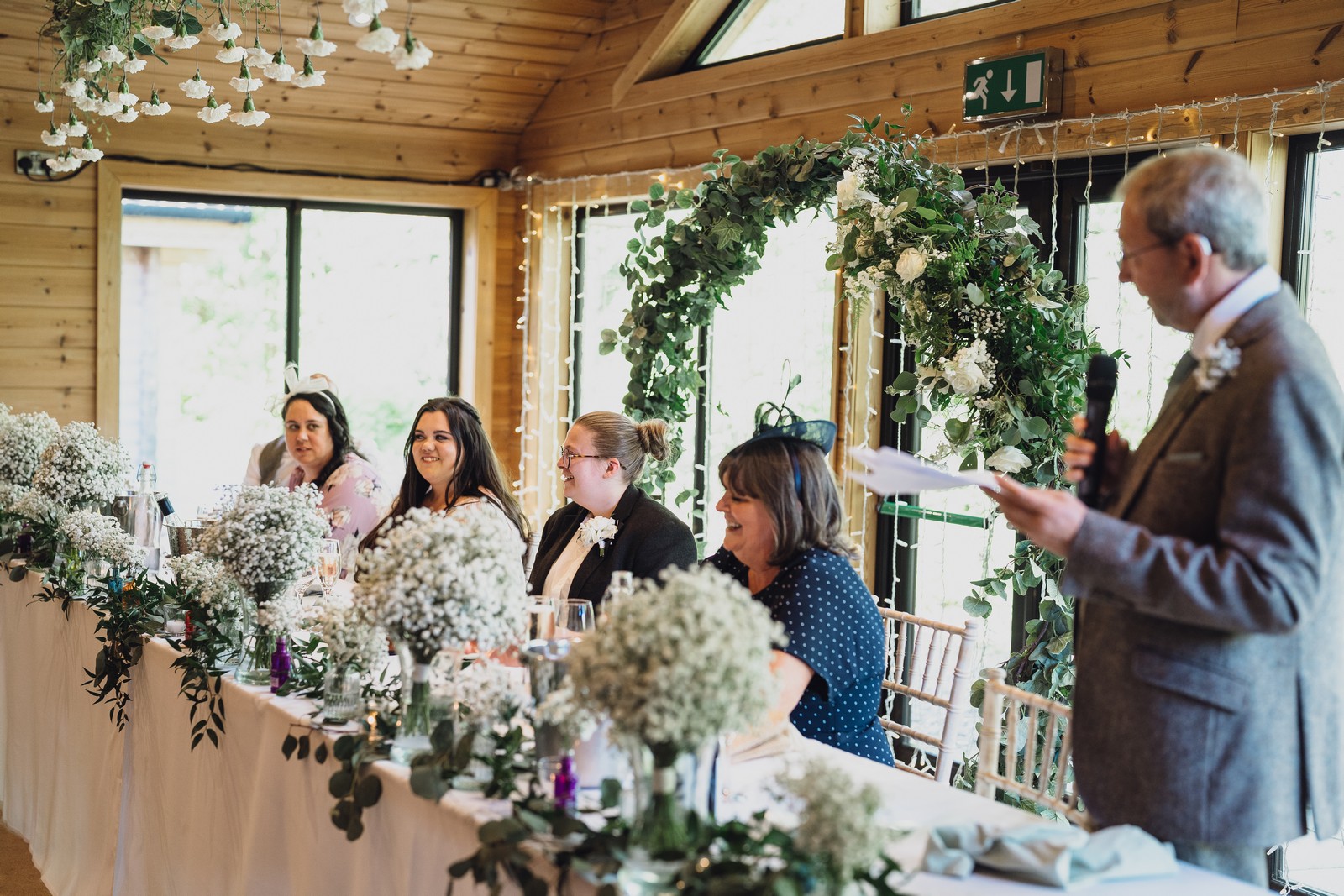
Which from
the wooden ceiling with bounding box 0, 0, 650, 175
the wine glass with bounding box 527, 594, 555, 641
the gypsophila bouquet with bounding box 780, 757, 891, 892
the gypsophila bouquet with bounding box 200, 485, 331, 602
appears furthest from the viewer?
the wooden ceiling with bounding box 0, 0, 650, 175

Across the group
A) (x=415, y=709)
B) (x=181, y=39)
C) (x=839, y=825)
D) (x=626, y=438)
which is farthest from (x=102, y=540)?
(x=839, y=825)

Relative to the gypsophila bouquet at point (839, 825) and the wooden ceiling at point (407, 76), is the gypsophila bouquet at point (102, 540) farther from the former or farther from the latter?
the wooden ceiling at point (407, 76)

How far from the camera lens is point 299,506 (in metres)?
2.55

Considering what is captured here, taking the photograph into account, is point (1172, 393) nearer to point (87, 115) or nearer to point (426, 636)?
point (426, 636)

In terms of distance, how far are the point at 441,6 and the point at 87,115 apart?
1707mm

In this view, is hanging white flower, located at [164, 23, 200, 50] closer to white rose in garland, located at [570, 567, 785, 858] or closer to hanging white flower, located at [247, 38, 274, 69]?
hanging white flower, located at [247, 38, 274, 69]

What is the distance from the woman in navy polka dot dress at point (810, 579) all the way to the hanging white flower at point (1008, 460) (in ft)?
2.44

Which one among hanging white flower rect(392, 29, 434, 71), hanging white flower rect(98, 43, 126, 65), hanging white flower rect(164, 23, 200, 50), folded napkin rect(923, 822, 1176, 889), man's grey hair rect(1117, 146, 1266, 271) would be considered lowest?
folded napkin rect(923, 822, 1176, 889)

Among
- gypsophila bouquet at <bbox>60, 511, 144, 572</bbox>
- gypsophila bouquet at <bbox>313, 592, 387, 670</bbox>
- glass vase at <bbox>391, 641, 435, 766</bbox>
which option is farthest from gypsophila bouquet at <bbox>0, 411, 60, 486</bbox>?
glass vase at <bbox>391, 641, 435, 766</bbox>

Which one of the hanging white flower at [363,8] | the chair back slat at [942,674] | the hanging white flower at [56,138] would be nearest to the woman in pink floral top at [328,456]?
the hanging white flower at [56,138]

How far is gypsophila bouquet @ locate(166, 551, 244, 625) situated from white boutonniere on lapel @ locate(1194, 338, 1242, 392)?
5.90 ft

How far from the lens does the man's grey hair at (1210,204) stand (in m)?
1.53

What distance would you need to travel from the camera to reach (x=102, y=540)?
3.20m

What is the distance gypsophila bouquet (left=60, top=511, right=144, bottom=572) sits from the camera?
3176mm
